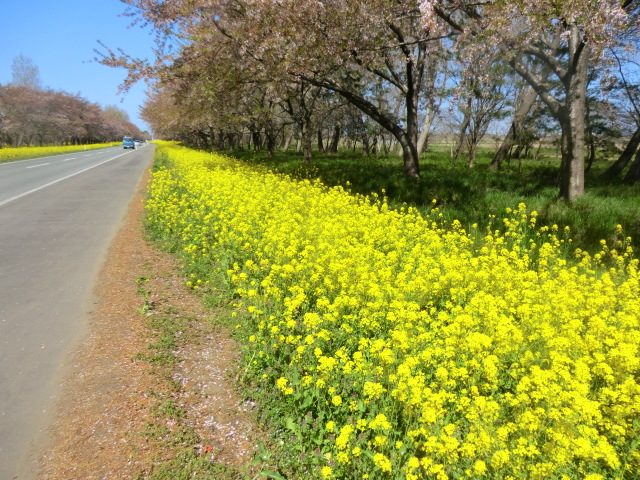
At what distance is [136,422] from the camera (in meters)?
3.14

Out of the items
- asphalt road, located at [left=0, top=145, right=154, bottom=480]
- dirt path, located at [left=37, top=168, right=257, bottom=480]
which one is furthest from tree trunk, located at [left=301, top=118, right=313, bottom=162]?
dirt path, located at [left=37, top=168, right=257, bottom=480]

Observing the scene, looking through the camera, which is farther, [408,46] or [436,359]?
[408,46]

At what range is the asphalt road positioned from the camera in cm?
307

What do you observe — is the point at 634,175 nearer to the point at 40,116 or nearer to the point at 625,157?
the point at 625,157

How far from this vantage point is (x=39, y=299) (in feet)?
16.9

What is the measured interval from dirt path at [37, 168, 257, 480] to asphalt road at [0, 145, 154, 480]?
163 millimetres

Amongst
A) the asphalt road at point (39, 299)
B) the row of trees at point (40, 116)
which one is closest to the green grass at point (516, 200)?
the asphalt road at point (39, 299)

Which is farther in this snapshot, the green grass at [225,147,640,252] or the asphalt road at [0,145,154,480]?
the green grass at [225,147,640,252]

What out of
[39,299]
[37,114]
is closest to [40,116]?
[37,114]

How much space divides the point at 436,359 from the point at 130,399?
292 centimetres

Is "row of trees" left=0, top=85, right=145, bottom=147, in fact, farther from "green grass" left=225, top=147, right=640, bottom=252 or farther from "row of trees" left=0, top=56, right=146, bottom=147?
"green grass" left=225, top=147, right=640, bottom=252

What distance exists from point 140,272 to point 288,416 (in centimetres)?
416

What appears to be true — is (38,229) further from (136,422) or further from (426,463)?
(426,463)

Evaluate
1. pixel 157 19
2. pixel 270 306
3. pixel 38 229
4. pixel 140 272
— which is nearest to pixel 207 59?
pixel 157 19
